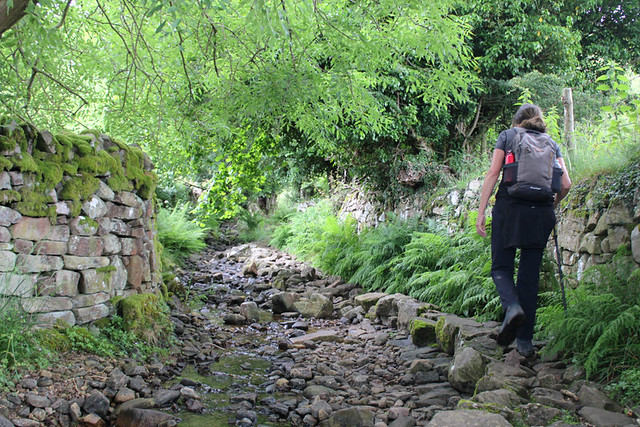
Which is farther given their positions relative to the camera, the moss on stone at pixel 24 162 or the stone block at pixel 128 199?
the stone block at pixel 128 199

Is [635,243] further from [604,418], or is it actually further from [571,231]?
[604,418]

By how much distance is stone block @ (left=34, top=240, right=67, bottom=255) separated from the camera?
439 centimetres

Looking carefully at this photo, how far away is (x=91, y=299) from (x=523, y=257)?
158 inches

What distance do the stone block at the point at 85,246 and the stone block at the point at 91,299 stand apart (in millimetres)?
404

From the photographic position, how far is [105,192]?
16.8ft

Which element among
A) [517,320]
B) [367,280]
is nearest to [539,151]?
[517,320]

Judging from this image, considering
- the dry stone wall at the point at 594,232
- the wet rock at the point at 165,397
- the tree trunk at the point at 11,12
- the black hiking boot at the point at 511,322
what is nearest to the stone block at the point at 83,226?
the wet rock at the point at 165,397

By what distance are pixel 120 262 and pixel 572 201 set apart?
4869 millimetres

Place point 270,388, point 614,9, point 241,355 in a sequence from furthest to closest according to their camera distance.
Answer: point 614,9
point 241,355
point 270,388

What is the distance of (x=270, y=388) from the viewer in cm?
440

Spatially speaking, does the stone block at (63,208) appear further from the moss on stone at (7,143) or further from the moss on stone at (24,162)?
the moss on stone at (7,143)

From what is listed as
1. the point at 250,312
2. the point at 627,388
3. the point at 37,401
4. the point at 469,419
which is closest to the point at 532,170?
the point at 627,388

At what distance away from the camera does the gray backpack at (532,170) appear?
145 inches

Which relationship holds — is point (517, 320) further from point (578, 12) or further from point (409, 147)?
point (578, 12)
